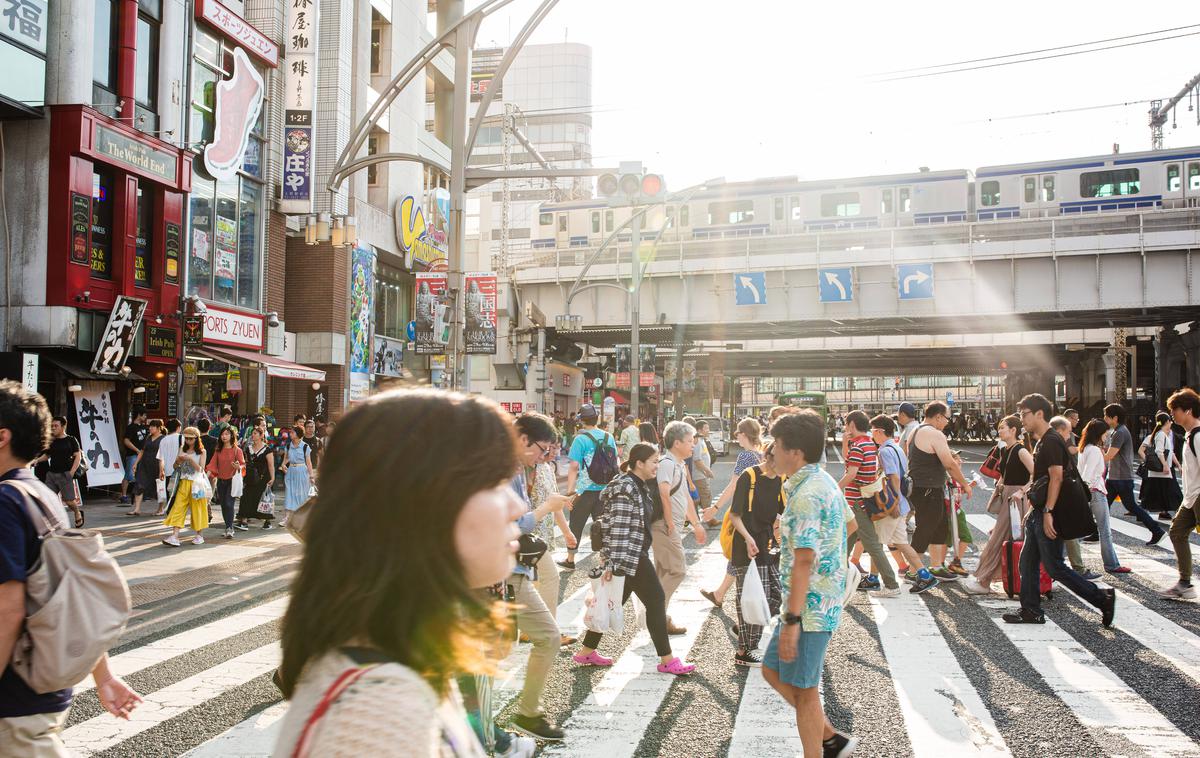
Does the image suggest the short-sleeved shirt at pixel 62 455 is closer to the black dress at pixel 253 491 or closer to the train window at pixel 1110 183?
the black dress at pixel 253 491

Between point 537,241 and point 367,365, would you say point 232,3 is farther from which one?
point 537,241

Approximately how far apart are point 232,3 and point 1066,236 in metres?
26.4

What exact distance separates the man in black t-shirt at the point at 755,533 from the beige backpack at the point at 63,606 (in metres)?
4.83

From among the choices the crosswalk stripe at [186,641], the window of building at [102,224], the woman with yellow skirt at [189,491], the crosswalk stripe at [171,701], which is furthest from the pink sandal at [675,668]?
the window of building at [102,224]

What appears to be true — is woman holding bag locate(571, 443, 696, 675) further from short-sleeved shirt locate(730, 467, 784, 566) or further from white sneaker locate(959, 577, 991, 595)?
white sneaker locate(959, 577, 991, 595)

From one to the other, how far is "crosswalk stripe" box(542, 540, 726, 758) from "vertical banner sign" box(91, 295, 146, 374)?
45.0ft

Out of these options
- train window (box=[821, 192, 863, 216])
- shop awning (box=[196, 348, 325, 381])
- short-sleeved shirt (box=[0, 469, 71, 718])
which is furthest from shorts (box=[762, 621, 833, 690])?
train window (box=[821, 192, 863, 216])

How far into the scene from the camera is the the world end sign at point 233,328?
21.8 metres

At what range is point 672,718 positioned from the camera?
561 cm

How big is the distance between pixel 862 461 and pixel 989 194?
88.3ft

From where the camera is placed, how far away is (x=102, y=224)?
60.1 feet

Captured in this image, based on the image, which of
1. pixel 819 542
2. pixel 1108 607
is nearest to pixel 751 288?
pixel 1108 607

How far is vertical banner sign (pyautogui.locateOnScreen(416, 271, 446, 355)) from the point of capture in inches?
630

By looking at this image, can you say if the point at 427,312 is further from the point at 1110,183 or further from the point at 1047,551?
the point at 1110,183
